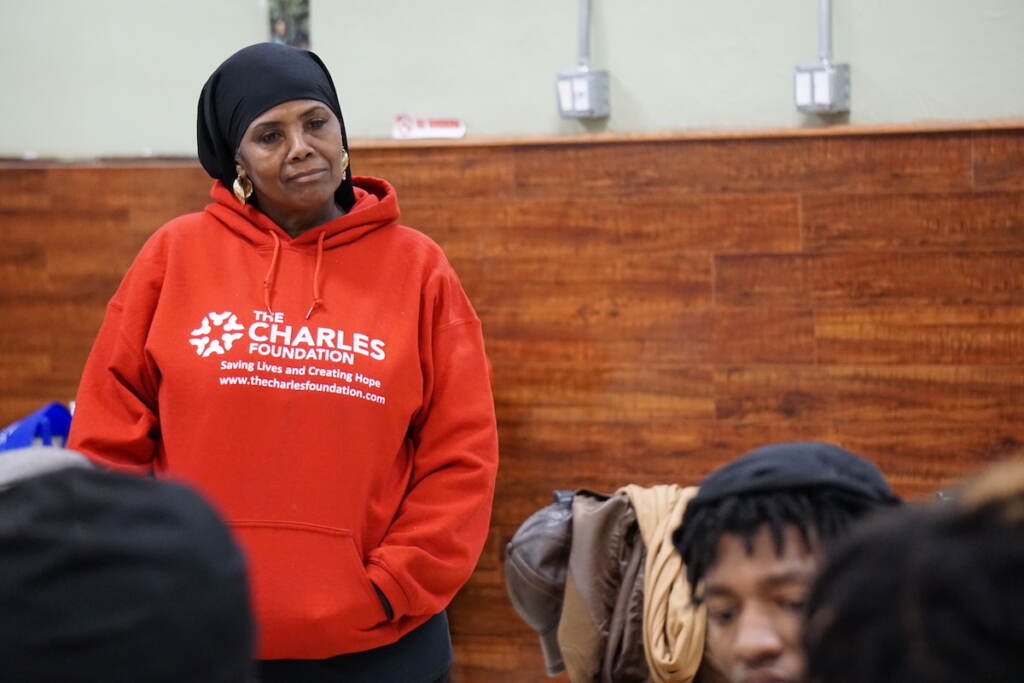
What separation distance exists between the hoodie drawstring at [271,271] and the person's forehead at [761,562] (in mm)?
1036

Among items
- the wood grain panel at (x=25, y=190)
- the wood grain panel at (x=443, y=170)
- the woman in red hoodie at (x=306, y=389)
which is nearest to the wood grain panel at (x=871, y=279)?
the wood grain panel at (x=443, y=170)

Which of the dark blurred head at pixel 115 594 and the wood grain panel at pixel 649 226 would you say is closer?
the dark blurred head at pixel 115 594

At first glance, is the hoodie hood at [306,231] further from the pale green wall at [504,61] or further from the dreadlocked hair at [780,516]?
the pale green wall at [504,61]

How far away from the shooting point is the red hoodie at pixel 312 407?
2172 mm

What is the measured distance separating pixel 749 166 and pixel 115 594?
2.93 metres

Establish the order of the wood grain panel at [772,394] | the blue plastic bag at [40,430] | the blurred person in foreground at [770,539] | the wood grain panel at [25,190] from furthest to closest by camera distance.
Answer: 1. the wood grain panel at [25,190]
2. the wood grain panel at [772,394]
3. the blue plastic bag at [40,430]
4. the blurred person in foreground at [770,539]

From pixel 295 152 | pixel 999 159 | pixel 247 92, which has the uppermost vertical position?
pixel 247 92

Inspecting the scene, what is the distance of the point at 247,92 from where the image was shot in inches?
92.2

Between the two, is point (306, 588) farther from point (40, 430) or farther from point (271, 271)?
point (40, 430)

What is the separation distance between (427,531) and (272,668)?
1.07 ft

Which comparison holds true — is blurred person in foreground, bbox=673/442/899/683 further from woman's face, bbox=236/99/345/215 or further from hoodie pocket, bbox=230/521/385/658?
woman's face, bbox=236/99/345/215

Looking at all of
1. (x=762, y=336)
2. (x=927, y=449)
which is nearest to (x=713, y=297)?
(x=762, y=336)

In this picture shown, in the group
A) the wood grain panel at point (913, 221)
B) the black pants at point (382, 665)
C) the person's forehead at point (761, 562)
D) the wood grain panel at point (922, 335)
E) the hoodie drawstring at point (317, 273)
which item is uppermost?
the hoodie drawstring at point (317, 273)

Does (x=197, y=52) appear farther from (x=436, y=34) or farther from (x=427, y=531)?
(x=427, y=531)
